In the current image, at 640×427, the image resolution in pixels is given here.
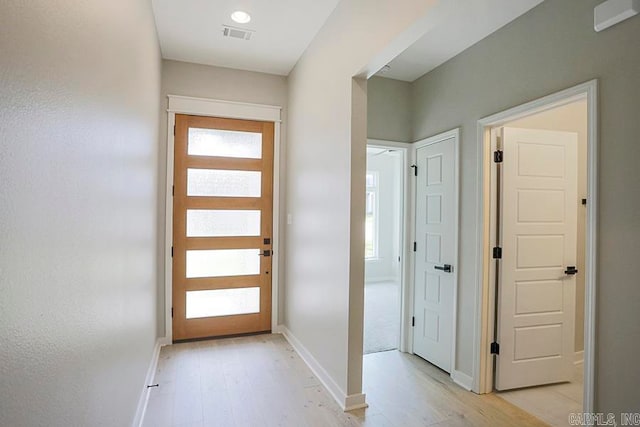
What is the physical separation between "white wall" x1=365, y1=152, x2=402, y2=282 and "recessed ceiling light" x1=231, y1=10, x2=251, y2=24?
522 centimetres

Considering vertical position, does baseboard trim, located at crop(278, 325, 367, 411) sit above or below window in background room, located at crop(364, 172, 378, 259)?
below

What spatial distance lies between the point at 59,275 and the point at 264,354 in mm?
2837

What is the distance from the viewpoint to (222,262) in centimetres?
393

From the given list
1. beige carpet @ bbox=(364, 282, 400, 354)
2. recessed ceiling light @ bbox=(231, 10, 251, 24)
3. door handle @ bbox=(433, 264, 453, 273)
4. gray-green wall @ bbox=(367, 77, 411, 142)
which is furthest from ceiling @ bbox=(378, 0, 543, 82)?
beige carpet @ bbox=(364, 282, 400, 354)

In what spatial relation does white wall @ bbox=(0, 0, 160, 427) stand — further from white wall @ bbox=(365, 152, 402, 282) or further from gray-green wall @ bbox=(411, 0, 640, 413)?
white wall @ bbox=(365, 152, 402, 282)

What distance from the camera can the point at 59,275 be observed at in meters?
0.95

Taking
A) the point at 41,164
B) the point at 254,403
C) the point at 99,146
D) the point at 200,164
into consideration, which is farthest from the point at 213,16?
the point at 254,403

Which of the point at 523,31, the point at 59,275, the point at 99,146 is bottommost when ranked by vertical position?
the point at 59,275

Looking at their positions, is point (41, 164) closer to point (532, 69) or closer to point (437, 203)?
point (532, 69)

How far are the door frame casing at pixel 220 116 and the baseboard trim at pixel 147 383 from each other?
0.47ft

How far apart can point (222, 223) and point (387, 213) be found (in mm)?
4976

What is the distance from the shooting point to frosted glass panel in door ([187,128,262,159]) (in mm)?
3850

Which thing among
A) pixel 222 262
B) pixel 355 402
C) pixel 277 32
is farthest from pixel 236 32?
pixel 355 402

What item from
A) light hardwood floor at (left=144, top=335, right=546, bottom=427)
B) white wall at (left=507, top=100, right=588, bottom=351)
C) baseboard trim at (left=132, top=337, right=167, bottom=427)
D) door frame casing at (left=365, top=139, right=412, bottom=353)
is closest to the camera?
baseboard trim at (left=132, top=337, right=167, bottom=427)
